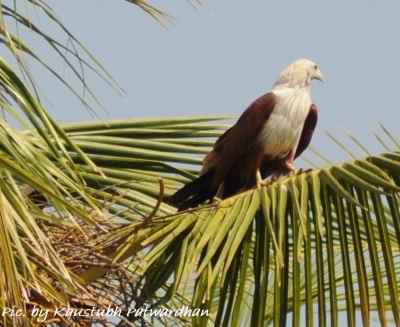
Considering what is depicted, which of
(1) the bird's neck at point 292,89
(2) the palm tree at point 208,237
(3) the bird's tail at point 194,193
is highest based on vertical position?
(1) the bird's neck at point 292,89

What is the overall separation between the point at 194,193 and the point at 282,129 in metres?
1.31

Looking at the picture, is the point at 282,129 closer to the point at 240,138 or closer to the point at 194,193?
the point at 240,138

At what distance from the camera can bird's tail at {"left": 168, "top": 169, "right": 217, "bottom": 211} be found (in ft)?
14.5

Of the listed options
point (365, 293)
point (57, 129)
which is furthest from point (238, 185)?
point (57, 129)

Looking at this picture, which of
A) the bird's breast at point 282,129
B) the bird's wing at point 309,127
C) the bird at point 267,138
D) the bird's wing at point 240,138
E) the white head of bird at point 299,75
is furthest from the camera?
the white head of bird at point 299,75

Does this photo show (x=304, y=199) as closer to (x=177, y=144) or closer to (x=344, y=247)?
(x=344, y=247)

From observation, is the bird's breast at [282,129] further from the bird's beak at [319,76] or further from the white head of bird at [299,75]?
the bird's beak at [319,76]

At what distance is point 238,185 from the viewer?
5.46m

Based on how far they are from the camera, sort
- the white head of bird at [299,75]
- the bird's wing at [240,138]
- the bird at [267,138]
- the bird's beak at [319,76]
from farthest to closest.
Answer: the bird's beak at [319,76]
the white head of bird at [299,75]
the bird at [267,138]
the bird's wing at [240,138]

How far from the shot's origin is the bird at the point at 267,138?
17.5ft

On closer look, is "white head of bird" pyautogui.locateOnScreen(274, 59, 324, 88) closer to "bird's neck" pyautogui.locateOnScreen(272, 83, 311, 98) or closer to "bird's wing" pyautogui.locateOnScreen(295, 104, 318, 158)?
"bird's neck" pyautogui.locateOnScreen(272, 83, 311, 98)

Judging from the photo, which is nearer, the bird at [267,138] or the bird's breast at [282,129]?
the bird at [267,138]

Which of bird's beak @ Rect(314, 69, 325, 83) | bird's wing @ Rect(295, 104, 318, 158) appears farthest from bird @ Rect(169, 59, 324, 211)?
bird's beak @ Rect(314, 69, 325, 83)

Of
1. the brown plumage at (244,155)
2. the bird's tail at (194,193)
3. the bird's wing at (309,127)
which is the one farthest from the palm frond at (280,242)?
the bird's wing at (309,127)
